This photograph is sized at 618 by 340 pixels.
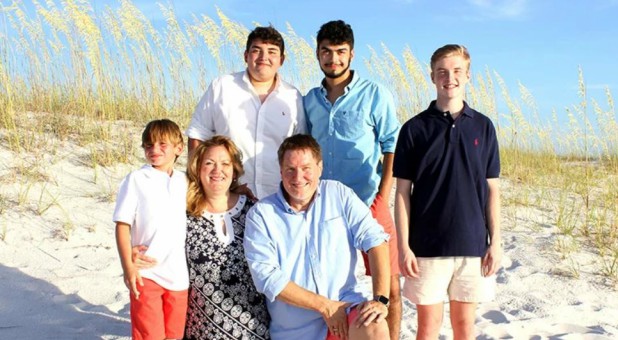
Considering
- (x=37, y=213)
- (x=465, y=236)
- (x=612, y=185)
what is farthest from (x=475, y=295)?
(x=612, y=185)

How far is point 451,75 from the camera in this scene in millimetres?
2496

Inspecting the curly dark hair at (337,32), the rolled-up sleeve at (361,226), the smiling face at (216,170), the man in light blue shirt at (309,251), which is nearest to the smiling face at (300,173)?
the man in light blue shirt at (309,251)

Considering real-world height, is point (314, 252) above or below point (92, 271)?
above

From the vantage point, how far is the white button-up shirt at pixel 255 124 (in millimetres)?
3072

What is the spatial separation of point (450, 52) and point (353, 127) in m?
0.69

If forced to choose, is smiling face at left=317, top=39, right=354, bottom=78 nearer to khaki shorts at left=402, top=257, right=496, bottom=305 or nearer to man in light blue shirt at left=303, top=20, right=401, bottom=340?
man in light blue shirt at left=303, top=20, right=401, bottom=340

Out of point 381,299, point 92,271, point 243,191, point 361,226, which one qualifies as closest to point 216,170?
point 243,191

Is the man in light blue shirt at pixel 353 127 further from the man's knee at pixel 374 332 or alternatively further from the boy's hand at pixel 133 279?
the boy's hand at pixel 133 279

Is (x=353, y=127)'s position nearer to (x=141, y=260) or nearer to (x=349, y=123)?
(x=349, y=123)

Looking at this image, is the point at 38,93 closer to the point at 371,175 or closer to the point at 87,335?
the point at 87,335

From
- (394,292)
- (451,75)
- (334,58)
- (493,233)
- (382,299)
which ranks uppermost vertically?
(334,58)

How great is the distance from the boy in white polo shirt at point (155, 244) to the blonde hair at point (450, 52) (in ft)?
4.17

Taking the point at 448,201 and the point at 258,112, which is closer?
the point at 448,201

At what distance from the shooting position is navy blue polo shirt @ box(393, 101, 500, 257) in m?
2.49
